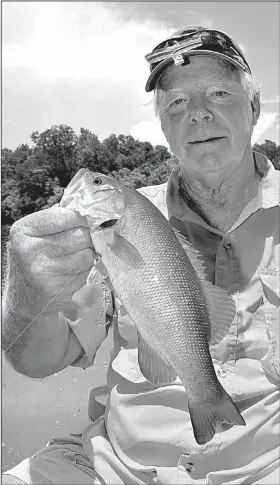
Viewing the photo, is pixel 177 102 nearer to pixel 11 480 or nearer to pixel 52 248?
pixel 52 248

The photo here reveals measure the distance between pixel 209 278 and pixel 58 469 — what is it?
1015mm

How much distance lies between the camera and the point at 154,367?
166 cm

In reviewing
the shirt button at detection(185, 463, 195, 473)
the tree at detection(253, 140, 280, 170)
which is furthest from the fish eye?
the tree at detection(253, 140, 280, 170)

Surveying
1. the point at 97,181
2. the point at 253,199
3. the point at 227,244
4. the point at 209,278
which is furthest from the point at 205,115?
the point at 97,181

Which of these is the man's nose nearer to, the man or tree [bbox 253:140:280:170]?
the man

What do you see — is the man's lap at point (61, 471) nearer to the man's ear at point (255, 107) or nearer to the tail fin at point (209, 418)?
the tail fin at point (209, 418)

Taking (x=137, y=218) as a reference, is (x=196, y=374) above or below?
below

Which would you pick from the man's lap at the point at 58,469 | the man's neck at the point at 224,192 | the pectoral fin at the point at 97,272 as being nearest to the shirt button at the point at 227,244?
the man's neck at the point at 224,192

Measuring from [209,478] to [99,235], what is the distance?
42.1 inches

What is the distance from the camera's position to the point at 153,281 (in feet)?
5.18

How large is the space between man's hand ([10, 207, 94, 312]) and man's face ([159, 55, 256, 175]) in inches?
33.8

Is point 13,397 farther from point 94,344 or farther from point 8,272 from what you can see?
point 8,272

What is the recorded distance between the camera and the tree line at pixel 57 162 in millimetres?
37969

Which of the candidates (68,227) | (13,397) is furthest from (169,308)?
(13,397)
